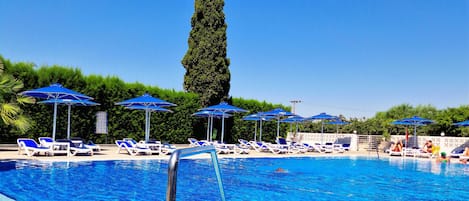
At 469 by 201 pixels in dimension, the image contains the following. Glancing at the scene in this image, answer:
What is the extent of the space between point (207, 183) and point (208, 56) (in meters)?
16.1

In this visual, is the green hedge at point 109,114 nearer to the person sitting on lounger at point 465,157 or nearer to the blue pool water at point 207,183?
the blue pool water at point 207,183

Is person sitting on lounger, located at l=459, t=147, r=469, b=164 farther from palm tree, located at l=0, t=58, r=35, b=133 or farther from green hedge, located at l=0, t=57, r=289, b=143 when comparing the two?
palm tree, located at l=0, t=58, r=35, b=133

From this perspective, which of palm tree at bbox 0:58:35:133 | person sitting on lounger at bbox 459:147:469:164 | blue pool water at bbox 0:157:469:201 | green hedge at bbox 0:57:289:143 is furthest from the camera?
person sitting on lounger at bbox 459:147:469:164

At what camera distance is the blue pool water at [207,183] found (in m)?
8.13

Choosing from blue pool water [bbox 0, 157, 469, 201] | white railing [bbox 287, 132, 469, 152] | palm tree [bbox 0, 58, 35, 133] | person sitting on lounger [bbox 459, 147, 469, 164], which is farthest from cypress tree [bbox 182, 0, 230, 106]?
palm tree [bbox 0, 58, 35, 133]

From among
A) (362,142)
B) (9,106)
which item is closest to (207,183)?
(9,106)

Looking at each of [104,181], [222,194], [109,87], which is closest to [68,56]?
[109,87]

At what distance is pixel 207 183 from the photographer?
9805 millimetres

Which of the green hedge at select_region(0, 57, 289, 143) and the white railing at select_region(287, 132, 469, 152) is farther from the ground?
the green hedge at select_region(0, 57, 289, 143)

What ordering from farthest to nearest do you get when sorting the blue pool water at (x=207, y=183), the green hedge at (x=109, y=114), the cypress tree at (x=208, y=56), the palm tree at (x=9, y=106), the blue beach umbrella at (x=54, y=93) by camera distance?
the cypress tree at (x=208, y=56) < the green hedge at (x=109, y=114) < the blue beach umbrella at (x=54, y=93) < the palm tree at (x=9, y=106) < the blue pool water at (x=207, y=183)

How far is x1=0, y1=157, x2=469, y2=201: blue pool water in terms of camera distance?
320 inches

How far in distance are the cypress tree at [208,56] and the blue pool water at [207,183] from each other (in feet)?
36.8

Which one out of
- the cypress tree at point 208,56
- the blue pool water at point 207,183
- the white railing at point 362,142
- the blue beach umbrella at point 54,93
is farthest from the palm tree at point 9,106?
the white railing at point 362,142

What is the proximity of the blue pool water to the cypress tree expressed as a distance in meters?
11.2
